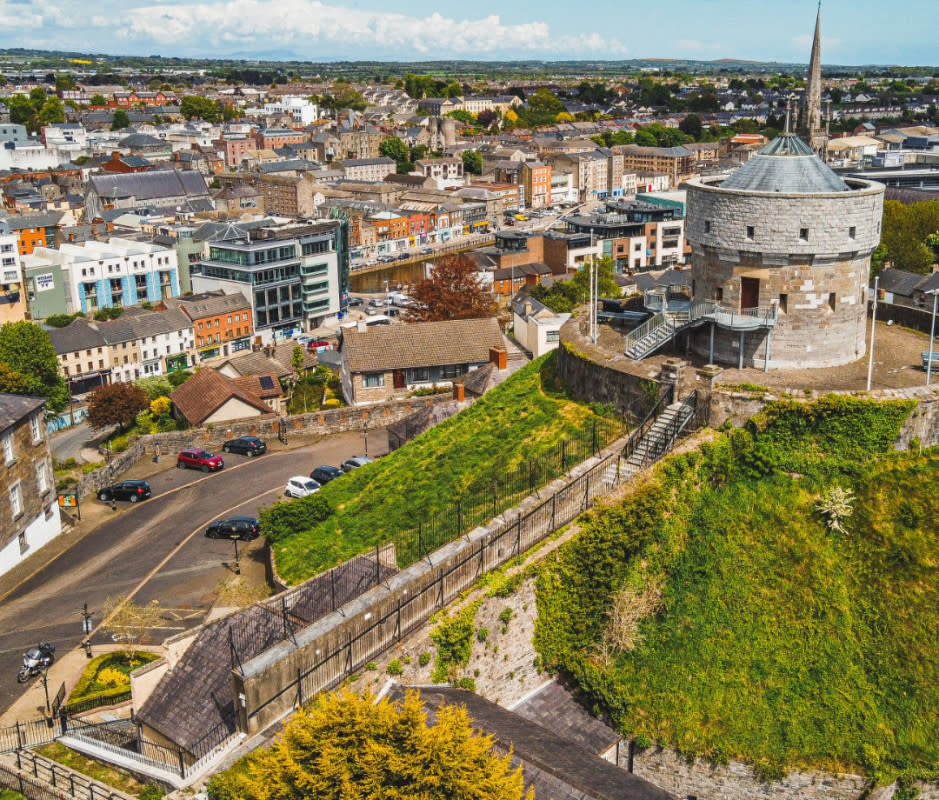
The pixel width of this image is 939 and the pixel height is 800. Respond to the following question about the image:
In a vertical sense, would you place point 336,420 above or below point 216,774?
below

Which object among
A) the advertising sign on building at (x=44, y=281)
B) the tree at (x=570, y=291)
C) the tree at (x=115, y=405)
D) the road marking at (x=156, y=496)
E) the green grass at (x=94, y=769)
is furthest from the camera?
the advertising sign on building at (x=44, y=281)

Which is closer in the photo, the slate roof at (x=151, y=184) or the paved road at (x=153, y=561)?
the paved road at (x=153, y=561)

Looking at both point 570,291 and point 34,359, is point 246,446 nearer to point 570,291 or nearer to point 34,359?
point 34,359

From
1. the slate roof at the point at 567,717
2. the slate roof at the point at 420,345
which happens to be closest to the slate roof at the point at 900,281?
the slate roof at the point at 420,345

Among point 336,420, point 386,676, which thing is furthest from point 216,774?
point 336,420

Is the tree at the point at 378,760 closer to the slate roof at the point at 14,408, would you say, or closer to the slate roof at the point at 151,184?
the slate roof at the point at 14,408

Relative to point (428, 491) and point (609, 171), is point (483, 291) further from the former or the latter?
point (609, 171)
